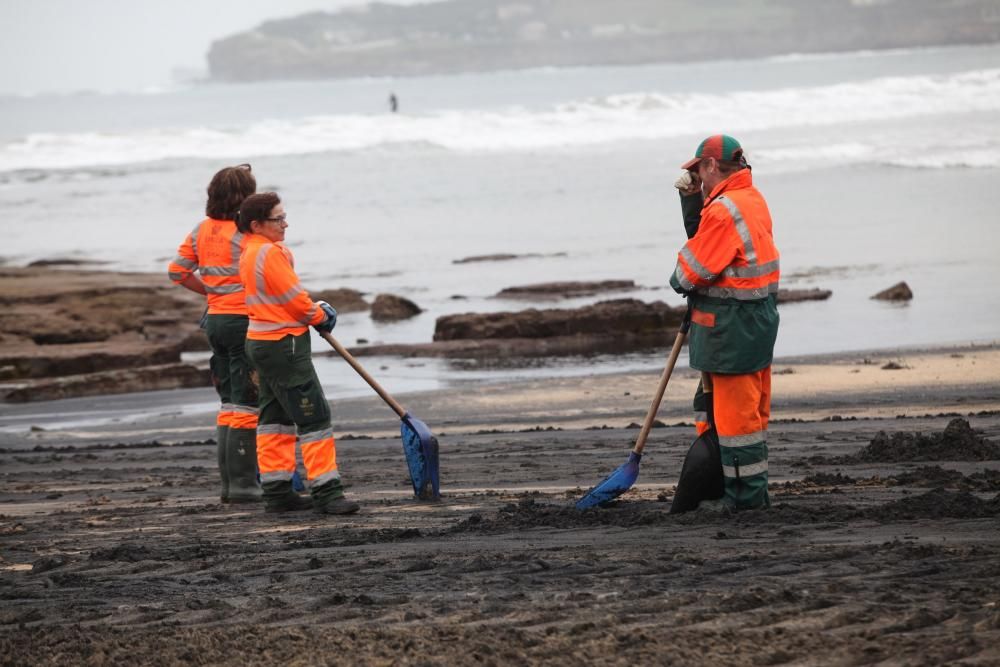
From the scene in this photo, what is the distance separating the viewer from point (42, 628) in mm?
5172

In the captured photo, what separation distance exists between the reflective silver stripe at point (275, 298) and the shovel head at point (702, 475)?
84.0 inches

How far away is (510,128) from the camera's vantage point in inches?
1967

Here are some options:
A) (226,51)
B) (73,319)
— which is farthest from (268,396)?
(226,51)

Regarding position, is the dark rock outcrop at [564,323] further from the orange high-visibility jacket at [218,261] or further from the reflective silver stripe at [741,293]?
the reflective silver stripe at [741,293]

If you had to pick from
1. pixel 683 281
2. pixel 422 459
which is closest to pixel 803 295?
pixel 422 459

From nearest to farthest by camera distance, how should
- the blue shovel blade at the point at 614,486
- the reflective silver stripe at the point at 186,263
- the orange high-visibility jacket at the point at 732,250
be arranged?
1. the orange high-visibility jacket at the point at 732,250
2. the blue shovel blade at the point at 614,486
3. the reflective silver stripe at the point at 186,263

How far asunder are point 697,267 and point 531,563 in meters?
1.49

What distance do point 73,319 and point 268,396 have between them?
8890 mm

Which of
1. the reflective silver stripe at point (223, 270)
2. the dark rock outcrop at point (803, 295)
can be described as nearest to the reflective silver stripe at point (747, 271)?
the reflective silver stripe at point (223, 270)

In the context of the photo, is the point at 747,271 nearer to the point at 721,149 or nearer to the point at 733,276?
the point at 733,276

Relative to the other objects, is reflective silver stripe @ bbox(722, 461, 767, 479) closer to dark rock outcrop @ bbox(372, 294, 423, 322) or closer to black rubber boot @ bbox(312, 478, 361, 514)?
black rubber boot @ bbox(312, 478, 361, 514)

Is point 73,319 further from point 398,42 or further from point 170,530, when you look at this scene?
point 398,42

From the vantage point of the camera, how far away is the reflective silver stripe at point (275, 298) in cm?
717

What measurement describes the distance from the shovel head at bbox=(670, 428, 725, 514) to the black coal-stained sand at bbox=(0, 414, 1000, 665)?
0.12 meters
